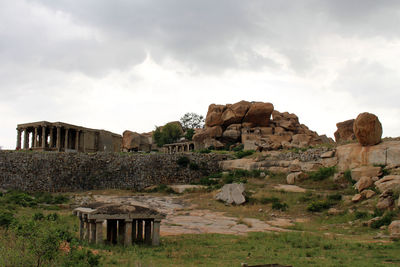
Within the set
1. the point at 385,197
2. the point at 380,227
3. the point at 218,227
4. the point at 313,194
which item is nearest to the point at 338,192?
the point at 313,194

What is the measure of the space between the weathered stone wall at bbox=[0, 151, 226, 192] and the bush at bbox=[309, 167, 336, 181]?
33.9ft

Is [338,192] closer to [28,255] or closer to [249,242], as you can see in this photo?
[249,242]

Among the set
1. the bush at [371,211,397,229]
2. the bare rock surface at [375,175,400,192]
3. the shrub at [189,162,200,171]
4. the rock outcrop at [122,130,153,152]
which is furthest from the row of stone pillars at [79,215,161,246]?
the rock outcrop at [122,130,153,152]

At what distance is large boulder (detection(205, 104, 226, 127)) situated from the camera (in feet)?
166

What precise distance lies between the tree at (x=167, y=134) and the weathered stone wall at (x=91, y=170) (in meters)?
29.6

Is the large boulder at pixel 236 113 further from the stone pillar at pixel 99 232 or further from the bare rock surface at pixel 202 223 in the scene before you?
the stone pillar at pixel 99 232

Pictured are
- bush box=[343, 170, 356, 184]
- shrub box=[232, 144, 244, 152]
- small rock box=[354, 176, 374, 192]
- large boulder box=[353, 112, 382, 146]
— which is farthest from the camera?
shrub box=[232, 144, 244, 152]

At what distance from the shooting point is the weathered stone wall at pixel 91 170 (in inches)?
1019

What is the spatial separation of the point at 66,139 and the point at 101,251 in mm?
25803

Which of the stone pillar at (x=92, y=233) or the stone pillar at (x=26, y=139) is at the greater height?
the stone pillar at (x=26, y=139)

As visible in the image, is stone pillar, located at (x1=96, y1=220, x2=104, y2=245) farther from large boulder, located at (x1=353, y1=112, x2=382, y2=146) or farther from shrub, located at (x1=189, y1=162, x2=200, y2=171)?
shrub, located at (x1=189, y1=162, x2=200, y2=171)

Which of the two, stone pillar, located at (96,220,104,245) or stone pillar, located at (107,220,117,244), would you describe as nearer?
stone pillar, located at (96,220,104,245)

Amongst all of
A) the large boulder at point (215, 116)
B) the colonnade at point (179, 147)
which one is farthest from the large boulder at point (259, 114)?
the colonnade at point (179, 147)

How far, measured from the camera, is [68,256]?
6.68m
